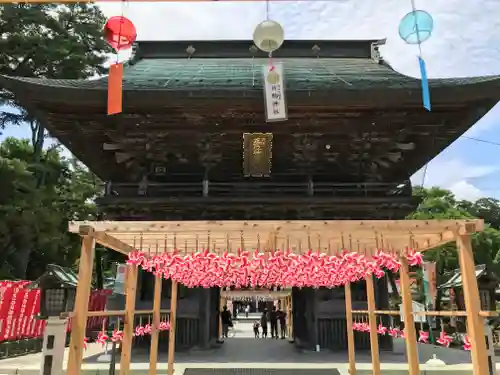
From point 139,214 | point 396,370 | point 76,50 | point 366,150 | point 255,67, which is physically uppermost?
point 76,50

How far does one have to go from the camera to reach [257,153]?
425 inches

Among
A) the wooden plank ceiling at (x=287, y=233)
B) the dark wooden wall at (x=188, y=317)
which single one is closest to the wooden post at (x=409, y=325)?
the wooden plank ceiling at (x=287, y=233)

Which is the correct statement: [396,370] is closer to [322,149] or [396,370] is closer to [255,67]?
[322,149]

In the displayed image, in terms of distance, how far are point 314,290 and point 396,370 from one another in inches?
129

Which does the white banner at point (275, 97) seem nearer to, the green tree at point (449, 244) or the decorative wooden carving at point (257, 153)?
the decorative wooden carving at point (257, 153)

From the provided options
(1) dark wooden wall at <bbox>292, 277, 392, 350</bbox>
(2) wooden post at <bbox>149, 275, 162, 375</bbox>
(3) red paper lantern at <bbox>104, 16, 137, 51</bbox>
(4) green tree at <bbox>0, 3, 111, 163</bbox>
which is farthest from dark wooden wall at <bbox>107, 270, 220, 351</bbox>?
(4) green tree at <bbox>0, 3, 111, 163</bbox>

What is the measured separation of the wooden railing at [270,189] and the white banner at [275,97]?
9.19 ft

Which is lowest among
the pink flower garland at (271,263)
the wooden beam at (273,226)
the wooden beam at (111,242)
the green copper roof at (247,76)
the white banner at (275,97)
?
the pink flower garland at (271,263)

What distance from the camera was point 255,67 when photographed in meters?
12.3

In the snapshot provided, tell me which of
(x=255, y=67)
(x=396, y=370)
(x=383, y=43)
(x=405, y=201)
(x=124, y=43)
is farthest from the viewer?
(x=383, y=43)

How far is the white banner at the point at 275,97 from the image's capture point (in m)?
9.01

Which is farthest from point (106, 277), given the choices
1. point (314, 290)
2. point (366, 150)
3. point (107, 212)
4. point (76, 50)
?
point (366, 150)

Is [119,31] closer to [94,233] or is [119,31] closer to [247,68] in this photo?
[94,233]

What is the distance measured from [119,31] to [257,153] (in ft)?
15.5
